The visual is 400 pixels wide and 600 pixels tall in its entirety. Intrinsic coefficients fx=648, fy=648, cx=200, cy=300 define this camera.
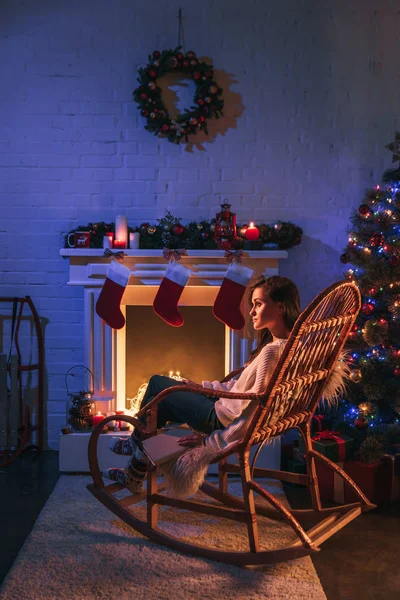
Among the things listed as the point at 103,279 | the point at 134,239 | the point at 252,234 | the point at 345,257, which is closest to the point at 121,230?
the point at 134,239

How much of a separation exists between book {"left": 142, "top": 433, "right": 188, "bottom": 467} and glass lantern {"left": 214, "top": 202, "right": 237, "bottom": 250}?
1.49 metres

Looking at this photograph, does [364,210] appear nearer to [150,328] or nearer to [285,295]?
[285,295]

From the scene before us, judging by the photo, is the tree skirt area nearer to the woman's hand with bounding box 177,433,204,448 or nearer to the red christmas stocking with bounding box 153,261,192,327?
the woman's hand with bounding box 177,433,204,448

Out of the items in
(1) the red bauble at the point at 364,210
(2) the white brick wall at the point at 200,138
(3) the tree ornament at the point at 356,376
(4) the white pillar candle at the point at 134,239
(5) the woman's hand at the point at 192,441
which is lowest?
(5) the woman's hand at the point at 192,441

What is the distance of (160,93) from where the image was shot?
4246 mm

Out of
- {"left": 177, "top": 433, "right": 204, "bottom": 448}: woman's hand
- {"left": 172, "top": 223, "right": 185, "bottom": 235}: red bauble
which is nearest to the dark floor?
{"left": 177, "top": 433, "right": 204, "bottom": 448}: woman's hand

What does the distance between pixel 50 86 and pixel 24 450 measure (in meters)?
2.41

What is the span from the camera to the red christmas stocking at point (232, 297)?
388cm

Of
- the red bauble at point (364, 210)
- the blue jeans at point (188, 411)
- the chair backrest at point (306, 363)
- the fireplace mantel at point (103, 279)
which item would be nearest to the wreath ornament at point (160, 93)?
the fireplace mantel at point (103, 279)

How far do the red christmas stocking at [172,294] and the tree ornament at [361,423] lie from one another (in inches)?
46.2

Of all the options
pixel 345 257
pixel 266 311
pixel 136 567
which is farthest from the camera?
pixel 345 257

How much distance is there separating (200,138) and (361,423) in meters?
2.11

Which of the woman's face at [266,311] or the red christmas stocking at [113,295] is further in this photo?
the red christmas stocking at [113,295]

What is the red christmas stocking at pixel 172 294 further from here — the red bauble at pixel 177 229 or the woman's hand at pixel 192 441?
the woman's hand at pixel 192 441
